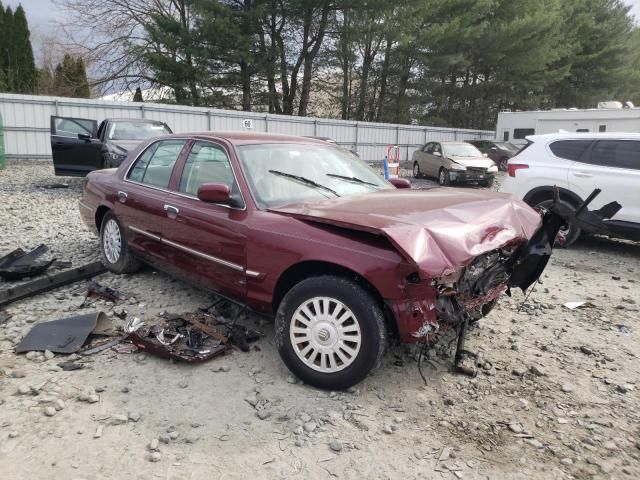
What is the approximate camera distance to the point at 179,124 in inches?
727

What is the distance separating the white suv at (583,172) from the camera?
6586 millimetres

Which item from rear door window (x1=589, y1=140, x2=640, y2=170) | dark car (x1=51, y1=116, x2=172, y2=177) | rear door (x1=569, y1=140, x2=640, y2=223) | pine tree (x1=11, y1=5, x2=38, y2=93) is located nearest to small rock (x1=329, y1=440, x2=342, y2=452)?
rear door (x1=569, y1=140, x2=640, y2=223)

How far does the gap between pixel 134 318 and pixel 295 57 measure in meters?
23.9

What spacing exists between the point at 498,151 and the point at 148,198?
1839 cm

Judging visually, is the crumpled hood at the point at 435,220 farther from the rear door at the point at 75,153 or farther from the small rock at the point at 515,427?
the rear door at the point at 75,153

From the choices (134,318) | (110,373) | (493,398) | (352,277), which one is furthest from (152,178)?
(493,398)

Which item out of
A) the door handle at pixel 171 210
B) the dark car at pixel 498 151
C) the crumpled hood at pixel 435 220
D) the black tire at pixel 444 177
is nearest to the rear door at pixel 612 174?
the crumpled hood at pixel 435 220

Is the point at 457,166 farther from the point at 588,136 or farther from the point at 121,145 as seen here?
the point at 121,145

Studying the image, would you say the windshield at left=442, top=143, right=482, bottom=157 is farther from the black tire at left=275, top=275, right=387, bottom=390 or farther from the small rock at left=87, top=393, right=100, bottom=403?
the small rock at left=87, top=393, right=100, bottom=403

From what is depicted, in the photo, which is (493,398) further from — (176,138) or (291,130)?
(291,130)

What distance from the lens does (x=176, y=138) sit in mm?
4523

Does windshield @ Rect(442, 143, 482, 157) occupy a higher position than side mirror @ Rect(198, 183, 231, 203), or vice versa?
windshield @ Rect(442, 143, 482, 157)

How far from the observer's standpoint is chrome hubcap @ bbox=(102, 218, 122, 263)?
5.04 m

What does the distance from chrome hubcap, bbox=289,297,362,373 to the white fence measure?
16.2m
